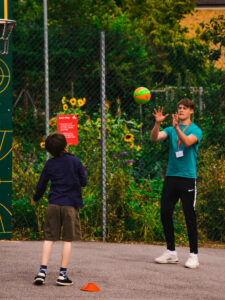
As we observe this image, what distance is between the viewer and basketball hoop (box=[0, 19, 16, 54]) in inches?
305

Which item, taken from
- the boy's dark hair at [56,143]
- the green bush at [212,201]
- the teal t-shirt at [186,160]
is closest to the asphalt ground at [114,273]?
the green bush at [212,201]

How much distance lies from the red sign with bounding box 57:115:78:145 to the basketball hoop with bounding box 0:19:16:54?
1.17 m

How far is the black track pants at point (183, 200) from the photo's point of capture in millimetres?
6961

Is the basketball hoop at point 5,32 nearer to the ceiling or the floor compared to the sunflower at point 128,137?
nearer to the ceiling

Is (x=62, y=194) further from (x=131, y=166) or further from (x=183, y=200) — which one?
(x=131, y=166)

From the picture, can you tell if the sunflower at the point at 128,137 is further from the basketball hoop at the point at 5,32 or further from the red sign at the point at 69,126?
the basketball hoop at the point at 5,32

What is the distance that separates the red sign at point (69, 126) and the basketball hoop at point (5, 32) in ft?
3.82

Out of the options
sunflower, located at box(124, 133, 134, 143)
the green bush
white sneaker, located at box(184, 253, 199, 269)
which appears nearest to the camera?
white sneaker, located at box(184, 253, 199, 269)

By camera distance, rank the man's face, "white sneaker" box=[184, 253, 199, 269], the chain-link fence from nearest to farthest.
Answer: "white sneaker" box=[184, 253, 199, 269] → the man's face → the chain-link fence

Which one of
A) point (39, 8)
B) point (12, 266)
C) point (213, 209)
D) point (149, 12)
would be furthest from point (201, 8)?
point (12, 266)

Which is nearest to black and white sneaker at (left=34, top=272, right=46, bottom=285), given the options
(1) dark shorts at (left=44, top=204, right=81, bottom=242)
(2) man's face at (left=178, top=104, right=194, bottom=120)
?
(1) dark shorts at (left=44, top=204, right=81, bottom=242)

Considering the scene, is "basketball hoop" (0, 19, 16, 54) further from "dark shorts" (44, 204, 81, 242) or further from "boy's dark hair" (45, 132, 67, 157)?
"dark shorts" (44, 204, 81, 242)

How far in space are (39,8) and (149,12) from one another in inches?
202

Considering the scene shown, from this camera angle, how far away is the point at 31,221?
876 centimetres
